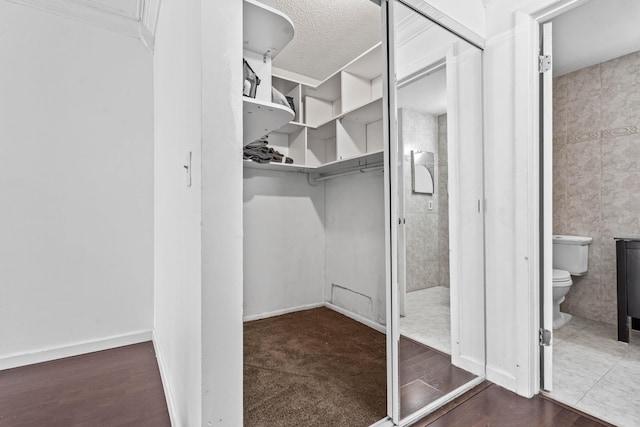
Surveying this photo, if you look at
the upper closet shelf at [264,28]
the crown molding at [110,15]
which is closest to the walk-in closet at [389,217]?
the upper closet shelf at [264,28]

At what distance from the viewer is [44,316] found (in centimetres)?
215

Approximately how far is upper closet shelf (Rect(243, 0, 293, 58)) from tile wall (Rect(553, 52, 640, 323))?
9.35ft

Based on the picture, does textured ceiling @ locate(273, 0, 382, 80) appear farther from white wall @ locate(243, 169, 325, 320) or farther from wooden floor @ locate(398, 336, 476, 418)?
wooden floor @ locate(398, 336, 476, 418)

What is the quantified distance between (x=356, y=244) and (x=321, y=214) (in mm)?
577

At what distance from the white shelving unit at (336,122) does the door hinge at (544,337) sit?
4.87 feet

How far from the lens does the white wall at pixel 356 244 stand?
108 inches

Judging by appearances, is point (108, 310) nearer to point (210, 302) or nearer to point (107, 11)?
point (210, 302)

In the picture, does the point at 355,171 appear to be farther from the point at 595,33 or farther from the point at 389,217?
the point at 595,33

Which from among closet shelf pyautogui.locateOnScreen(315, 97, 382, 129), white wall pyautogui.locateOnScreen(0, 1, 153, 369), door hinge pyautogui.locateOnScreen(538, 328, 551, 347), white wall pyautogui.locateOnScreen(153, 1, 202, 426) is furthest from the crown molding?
door hinge pyautogui.locateOnScreen(538, 328, 551, 347)

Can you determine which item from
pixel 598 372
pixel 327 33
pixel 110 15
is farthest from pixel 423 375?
pixel 110 15

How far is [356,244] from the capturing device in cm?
296

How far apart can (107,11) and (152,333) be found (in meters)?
2.40

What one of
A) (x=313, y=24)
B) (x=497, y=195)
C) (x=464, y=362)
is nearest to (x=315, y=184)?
(x=313, y=24)

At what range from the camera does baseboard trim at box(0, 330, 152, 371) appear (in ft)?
6.70
